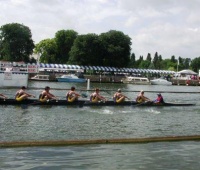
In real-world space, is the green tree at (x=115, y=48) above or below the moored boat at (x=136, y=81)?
above

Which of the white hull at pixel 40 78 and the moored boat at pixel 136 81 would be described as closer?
the white hull at pixel 40 78

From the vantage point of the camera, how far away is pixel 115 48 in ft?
359

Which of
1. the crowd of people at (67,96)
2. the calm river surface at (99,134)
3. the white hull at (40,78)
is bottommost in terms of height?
the calm river surface at (99,134)

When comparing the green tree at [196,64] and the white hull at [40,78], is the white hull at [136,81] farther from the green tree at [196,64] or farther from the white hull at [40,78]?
the green tree at [196,64]

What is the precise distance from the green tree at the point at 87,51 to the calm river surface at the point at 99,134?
76.0m

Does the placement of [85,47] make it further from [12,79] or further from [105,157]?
[105,157]

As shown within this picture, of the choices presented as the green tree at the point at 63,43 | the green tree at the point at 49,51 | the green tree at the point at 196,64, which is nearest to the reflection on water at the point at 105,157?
the green tree at the point at 63,43

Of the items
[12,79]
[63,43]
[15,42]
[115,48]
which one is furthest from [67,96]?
[63,43]

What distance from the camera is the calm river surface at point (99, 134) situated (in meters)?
11.6

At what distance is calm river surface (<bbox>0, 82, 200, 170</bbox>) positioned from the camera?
456 inches

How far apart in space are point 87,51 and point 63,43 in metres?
23.3

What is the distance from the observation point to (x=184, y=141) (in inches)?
595

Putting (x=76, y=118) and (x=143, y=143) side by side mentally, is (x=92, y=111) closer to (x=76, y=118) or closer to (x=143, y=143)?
(x=76, y=118)

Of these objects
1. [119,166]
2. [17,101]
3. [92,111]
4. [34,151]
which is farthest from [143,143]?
[17,101]
